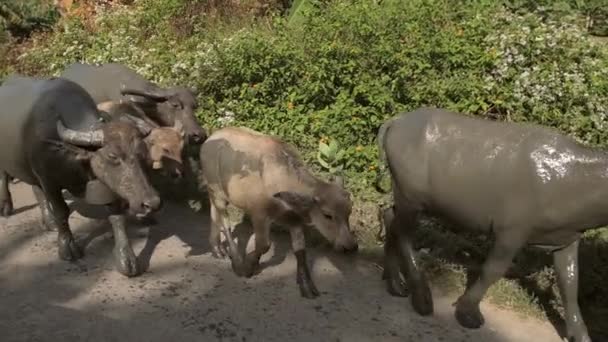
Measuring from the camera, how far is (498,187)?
172 inches

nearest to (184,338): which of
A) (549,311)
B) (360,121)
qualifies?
(549,311)

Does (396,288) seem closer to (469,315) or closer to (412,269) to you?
(412,269)

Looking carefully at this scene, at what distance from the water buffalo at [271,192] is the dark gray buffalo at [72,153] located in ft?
2.17

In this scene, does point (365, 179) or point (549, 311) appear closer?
point (549, 311)

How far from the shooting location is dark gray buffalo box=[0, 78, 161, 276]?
4941mm

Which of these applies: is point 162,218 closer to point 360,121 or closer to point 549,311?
point 360,121

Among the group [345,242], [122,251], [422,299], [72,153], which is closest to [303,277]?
[345,242]

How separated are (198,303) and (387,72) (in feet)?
13.9

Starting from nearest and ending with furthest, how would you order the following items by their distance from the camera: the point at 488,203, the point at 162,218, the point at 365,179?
the point at 488,203
the point at 162,218
the point at 365,179

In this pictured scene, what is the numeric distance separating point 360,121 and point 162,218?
2.57 meters

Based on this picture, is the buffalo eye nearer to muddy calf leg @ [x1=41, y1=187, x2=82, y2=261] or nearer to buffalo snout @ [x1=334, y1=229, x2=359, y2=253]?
muddy calf leg @ [x1=41, y1=187, x2=82, y2=261]

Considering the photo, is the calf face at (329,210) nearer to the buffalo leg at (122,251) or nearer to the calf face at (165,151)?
the calf face at (165,151)

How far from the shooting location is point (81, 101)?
5.50 m

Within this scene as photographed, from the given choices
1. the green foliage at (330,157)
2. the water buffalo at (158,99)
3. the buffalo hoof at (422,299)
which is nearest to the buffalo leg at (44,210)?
the water buffalo at (158,99)
